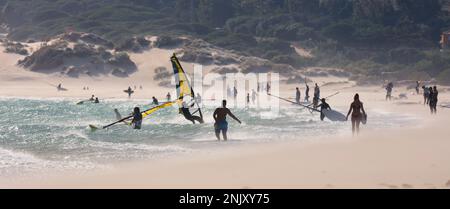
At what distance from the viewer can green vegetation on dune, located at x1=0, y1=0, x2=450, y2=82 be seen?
265 ft

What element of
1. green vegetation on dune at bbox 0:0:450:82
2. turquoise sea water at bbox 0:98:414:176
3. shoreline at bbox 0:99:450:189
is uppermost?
green vegetation on dune at bbox 0:0:450:82

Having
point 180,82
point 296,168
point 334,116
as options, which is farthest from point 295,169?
point 334,116

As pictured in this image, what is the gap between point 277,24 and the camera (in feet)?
318

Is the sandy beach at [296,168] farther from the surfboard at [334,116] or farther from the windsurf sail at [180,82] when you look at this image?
the surfboard at [334,116]

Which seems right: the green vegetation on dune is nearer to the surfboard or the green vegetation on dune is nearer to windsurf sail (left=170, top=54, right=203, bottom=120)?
the surfboard

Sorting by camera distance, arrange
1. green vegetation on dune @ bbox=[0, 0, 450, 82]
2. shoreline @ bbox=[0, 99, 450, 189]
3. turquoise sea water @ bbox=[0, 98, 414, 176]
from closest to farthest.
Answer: shoreline @ bbox=[0, 99, 450, 189] → turquoise sea water @ bbox=[0, 98, 414, 176] → green vegetation on dune @ bbox=[0, 0, 450, 82]

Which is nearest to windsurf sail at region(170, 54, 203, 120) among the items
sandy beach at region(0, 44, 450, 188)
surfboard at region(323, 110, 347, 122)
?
sandy beach at region(0, 44, 450, 188)

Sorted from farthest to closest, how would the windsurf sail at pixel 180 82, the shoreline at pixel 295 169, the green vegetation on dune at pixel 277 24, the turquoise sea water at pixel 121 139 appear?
the green vegetation on dune at pixel 277 24
the windsurf sail at pixel 180 82
the turquoise sea water at pixel 121 139
the shoreline at pixel 295 169

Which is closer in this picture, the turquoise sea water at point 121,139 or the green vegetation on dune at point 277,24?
the turquoise sea water at point 121,139

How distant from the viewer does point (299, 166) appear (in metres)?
10.3

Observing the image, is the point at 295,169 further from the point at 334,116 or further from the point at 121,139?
the point at 334,116

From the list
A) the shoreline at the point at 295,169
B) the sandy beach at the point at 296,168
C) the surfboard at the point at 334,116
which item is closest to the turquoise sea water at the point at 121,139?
the surfboard at the point at 334,116

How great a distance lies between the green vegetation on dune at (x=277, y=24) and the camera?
80875 mm
